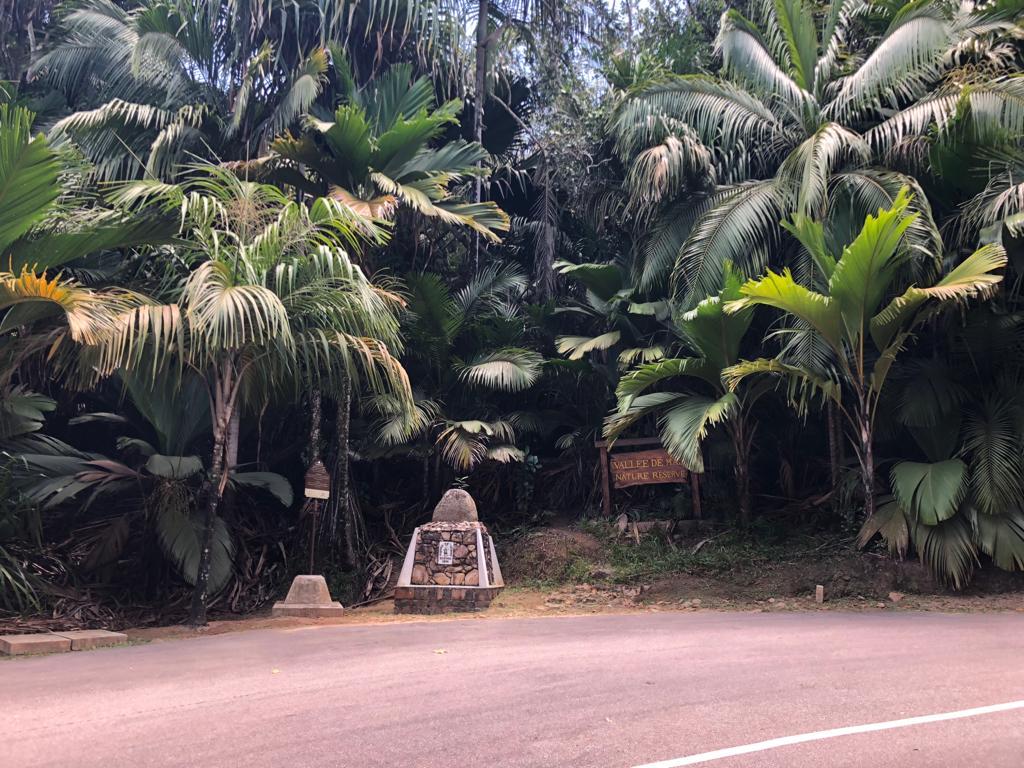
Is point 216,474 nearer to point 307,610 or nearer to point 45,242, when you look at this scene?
point 307,610

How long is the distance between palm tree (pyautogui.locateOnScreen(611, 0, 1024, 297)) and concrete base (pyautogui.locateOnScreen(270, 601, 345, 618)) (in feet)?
21.1

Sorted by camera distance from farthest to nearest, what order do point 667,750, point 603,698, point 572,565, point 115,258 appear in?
point 572,565 < point 115,258 < point 603,698 < point 667,750

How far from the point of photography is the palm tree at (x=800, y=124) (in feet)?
34.3

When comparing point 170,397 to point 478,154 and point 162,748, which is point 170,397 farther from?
point 162,748

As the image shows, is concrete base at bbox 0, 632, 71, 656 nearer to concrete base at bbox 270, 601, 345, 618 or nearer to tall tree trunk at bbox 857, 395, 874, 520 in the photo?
concrete base at bbox 270, 601, 345, 618

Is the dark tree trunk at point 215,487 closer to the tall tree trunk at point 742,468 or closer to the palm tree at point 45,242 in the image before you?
the palm tree at point 45,242

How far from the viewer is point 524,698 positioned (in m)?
5.12

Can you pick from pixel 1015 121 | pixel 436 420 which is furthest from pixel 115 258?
pixel 1015 121

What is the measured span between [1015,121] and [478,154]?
23.6 ft

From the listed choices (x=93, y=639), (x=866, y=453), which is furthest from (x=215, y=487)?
(x=866, y=453)

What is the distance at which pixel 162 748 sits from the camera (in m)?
4.14

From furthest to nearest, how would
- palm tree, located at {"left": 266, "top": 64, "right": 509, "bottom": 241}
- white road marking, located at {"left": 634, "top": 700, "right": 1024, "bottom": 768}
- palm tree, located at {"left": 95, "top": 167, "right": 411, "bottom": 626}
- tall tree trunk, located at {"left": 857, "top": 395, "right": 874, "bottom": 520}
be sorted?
1. palm tree, located at {"left": 266, "top": 64, "right": 509, "bottom": 241}
2. tall tree trunk, located at {"left": 857, "top": 395, "right": 874, "bottom": 520}
3. palm tree, located at {"left": 95, "top": 167, "right": 411, "bottom": 626}
4. white road marking, located at {"left": 634, "top": 700, "right": 1024, "bottom": 768}

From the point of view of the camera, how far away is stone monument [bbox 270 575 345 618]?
31.5ft

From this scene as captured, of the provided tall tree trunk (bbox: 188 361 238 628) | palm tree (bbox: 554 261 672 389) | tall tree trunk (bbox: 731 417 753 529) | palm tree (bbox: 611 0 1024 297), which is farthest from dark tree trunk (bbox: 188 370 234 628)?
tall tree trunk (bbox: 731 417 753 529)
